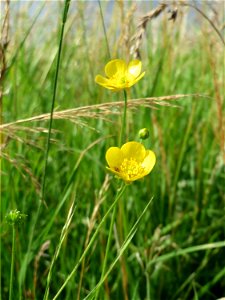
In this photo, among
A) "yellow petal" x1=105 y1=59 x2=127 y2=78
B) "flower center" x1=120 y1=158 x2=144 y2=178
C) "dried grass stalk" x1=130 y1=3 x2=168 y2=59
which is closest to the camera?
"flower center" x1=120 y1=158 x2=144 y2=178

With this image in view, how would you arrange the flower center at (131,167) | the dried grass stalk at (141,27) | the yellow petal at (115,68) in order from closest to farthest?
the flower center at (131,167)
the yellow petal at (115,68)
the dried grass stalk at (141,27)

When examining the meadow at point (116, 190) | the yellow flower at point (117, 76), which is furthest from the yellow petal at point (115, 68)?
the meadow at point (116, 190)

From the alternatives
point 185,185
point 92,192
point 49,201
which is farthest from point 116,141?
point 185,185

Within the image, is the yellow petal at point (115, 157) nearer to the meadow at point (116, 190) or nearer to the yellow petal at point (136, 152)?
the yellow petal at point (136, 152)

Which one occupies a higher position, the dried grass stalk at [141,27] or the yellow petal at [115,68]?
the dried grass stalk at [141,27]

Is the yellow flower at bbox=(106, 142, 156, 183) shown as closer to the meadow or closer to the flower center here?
the flower center

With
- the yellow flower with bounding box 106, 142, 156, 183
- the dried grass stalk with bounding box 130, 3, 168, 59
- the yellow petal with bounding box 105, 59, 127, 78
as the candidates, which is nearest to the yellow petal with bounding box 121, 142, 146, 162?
the yellow flower with bounding box 106, 142, 156, 183

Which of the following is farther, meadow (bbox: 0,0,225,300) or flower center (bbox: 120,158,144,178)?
meadow (bbox: 0,0,225,300)

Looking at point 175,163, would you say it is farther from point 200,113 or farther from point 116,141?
point 200,113
